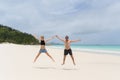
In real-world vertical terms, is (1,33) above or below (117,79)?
above

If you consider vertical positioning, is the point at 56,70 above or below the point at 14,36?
below

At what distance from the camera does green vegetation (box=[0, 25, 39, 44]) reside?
12200cm

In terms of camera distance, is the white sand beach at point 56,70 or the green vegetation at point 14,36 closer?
the white sand beach at point 56,70

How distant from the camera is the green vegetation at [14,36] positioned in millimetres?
122000

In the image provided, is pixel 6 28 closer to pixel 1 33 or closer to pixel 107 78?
pixel 1 33

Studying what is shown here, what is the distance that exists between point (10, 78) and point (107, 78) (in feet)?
10.9

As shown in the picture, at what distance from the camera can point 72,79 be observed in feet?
37.2

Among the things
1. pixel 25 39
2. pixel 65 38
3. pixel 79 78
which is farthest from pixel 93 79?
pixel 25 39

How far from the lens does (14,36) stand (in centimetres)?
12656

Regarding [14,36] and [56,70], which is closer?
[56,70]

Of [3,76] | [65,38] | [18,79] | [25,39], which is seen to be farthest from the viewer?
[25,39]

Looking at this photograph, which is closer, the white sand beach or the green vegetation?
the white sand beach

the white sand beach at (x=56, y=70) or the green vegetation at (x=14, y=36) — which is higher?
the green vegetation at (x=14, y=36)

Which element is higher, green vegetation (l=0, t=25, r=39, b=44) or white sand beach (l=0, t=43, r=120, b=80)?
green vegetation (l=0, t=25, r=39, b=44)
